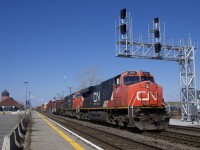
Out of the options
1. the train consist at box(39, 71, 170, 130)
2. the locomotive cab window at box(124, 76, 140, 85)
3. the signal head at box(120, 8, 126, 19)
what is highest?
the signal head at box(120, 8, 126, 19)

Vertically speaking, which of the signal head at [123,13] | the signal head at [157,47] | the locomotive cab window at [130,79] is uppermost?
the signal head at [123,13]

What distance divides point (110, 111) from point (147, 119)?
596 centimetres

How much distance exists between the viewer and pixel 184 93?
107ft

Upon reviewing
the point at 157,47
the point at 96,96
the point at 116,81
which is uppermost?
the point at 157,47

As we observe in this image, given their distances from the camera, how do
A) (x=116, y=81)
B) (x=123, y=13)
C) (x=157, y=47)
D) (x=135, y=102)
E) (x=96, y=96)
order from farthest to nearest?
(x=96, y=96) < (x=157, y=47) < (x=123, y=13) < (x=116, y=81) < (x=135, y=102)

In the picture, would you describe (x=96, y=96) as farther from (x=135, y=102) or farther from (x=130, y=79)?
(x=135, y=102)

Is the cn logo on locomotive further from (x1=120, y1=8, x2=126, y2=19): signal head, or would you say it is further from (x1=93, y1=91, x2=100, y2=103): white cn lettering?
(x1=93, y1=91, x2=100, y2=103): white cn lettering

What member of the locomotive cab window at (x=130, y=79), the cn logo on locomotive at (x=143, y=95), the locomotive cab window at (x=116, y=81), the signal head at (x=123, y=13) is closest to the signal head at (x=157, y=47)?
the signal head at (x=123, y=13)

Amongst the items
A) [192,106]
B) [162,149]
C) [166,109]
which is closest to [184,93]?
[192,106]

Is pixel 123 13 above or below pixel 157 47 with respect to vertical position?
above

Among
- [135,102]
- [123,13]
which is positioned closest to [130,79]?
[135,102]

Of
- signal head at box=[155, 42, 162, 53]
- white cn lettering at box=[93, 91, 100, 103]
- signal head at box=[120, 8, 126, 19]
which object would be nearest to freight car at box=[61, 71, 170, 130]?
white cn lettering at box=[93, 91, 100, 103]

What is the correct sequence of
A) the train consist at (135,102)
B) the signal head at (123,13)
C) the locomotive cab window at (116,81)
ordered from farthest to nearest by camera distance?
the signal head at (123,13)
the locomotive cab window at (116,81)
the train consist at (135,102)

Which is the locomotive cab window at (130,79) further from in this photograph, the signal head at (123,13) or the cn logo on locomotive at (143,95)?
the signal head at (123,13)
